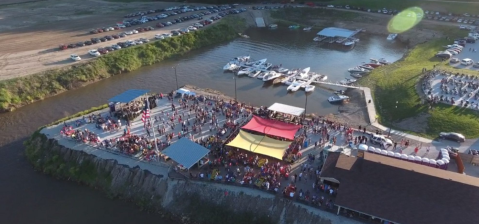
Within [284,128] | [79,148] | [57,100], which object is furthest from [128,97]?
[284,128]

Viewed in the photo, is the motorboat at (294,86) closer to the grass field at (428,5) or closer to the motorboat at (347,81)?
the motorboat at (347,81)

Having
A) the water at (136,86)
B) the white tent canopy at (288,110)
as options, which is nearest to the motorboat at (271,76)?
the water at (136,86)

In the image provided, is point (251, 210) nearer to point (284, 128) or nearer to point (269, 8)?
point (284, 128)

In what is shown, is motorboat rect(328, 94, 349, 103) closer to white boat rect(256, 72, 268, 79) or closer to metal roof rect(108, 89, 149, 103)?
white boat rect(256, 72, 268, 79)

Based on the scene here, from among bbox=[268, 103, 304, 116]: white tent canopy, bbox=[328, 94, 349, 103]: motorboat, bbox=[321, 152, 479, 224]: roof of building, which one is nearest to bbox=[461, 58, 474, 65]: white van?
bbox=[328, 94, 349, 103]: motorboat

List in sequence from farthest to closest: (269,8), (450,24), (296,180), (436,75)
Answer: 1. (269,8)
2. (450,24)
3. (436,75)
4. (296,180)

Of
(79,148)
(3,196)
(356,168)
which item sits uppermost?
(356,168)
